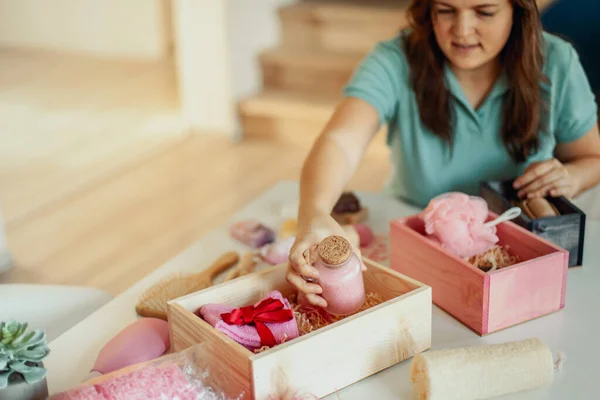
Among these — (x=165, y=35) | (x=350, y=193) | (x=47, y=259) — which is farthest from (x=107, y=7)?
(x=350, y=193)

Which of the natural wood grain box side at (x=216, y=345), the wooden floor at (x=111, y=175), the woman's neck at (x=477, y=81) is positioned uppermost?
the woman's neck at (x=477, y=81)

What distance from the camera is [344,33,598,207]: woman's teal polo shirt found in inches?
63.9

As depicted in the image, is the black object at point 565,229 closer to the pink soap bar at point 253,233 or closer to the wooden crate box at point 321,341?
the wooden crate box at point 321,341

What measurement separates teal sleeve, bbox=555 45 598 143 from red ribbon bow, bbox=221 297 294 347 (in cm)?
91

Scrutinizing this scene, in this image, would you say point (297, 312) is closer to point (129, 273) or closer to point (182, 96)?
point (129, 273)

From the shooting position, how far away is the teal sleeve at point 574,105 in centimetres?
162

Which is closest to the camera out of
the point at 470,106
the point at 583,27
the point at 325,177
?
the point at 325,177

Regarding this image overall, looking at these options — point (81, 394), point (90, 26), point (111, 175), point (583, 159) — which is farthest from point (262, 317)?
point (90, 26)

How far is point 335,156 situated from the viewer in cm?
148

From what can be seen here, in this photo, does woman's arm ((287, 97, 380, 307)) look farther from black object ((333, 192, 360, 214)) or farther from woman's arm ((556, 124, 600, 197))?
woman's arm ((556, 124, 600, 197))

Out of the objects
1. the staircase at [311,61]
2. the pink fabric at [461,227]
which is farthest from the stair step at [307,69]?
the pink fabric at [461,227]

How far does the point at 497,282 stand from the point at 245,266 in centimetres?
44

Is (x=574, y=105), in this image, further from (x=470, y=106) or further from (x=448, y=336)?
(x=448, y=336)

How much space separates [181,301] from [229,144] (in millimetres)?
3127
